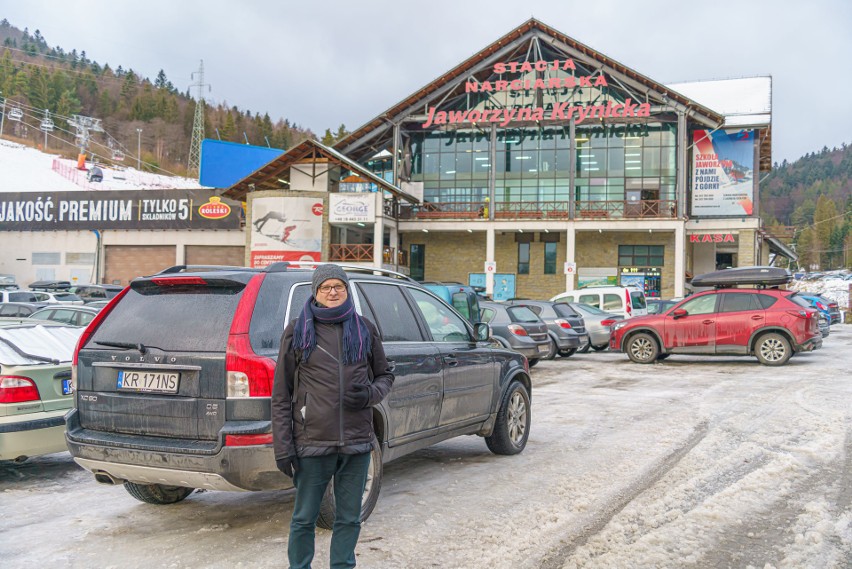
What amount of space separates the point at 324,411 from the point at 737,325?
14527 mm

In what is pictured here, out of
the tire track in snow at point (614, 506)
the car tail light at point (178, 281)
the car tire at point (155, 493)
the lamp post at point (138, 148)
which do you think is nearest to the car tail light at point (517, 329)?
the tire track in snow at point (614, 506)

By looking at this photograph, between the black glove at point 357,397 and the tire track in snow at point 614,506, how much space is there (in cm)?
148

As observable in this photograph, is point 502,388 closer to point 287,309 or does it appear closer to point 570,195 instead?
point 287,309

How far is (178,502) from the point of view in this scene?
5672 millimetres

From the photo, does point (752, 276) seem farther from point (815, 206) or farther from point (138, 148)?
point (815, 206)

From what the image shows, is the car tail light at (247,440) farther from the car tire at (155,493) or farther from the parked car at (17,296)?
the parked car at (17,296)

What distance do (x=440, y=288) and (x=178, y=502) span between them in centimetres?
1192

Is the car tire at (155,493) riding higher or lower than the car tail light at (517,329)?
lower

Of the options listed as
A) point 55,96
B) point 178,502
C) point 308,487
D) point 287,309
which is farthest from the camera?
point 55,96

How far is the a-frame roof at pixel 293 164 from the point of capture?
35406 mm

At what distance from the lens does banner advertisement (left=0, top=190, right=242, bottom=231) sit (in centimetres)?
4116

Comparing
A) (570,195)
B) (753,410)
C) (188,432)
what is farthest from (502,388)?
(570,195)

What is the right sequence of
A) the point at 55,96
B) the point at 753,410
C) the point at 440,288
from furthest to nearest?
the point at 55,96 → the point at 440,288 → the point at 753,410

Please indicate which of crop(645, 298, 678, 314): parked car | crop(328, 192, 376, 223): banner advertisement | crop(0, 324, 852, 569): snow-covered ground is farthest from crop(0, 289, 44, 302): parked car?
crop(645, 298, 678, 314): parked car
